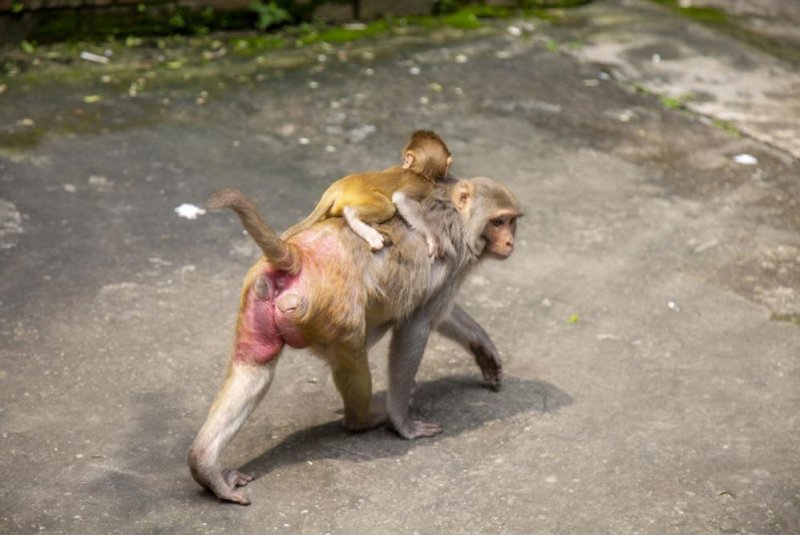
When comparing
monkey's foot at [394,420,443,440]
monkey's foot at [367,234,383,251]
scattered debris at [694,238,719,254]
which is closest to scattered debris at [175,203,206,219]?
monkey's foot at [394,420,443,440]

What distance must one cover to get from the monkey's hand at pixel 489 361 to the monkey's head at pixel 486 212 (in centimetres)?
58

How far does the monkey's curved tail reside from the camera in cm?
470

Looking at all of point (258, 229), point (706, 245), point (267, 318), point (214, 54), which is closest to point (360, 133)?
point (214, 54)

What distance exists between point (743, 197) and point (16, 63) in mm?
5629

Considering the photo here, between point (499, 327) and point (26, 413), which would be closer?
point (26, 413)

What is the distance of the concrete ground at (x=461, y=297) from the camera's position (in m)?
5.16

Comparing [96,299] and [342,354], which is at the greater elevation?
[342,354]

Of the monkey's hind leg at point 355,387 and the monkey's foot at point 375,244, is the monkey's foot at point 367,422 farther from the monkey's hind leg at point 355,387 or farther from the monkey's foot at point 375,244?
the monkey's foot at point 375,244

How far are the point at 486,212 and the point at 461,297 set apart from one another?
1.41 m

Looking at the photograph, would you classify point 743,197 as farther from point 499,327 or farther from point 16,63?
point 16,63

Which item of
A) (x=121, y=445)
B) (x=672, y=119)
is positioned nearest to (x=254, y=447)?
(x=121, y=445)

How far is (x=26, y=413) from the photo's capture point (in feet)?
18.1

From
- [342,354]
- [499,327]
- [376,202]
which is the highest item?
[376,202]

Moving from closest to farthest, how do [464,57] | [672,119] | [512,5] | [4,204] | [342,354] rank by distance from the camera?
[342,354]
[4,204]
[672,119]
[464,57]
[512,5]
